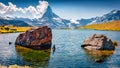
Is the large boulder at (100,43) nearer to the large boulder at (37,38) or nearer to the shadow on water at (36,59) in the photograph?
the large boulder at (37,38)

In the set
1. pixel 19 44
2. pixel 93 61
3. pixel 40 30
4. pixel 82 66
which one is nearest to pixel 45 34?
pixel 40 30

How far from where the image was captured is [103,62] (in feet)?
319

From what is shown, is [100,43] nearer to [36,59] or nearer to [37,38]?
[37,38]

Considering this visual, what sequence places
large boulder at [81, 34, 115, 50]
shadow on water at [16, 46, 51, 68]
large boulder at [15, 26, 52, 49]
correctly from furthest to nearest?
large boulder at [15, 26, 52, 49] < large boulder at [81, 34, 115, 50] < shadow on water at [16, 46, 51, 68]

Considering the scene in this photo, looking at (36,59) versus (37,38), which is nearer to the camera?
(36,59)

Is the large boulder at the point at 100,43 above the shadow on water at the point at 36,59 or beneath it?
above

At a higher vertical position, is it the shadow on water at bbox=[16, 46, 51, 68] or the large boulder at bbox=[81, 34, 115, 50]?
the large boulder at bbox=[81, 34, 115, 50]

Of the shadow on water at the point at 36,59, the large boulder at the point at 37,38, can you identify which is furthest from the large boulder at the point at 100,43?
the shadow on water at the point at 36,59

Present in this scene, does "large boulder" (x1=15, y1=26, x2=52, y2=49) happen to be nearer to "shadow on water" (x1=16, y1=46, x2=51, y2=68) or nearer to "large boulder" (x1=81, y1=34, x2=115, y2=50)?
"large boulder" (x1=81, y1=34, x2=115, y2=50)

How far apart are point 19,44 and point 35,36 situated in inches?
671

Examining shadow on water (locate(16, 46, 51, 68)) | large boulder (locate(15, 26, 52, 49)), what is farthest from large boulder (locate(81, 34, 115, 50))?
shadow on water (locate(16, 46, 51, 68))

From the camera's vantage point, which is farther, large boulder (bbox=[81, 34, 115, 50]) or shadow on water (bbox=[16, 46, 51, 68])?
large boulder (bbox=[81, 34, 115, 50])

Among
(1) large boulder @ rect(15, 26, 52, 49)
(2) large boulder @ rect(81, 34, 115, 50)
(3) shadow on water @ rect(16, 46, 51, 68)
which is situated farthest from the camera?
(1) large boulder @ rect(15, 26, 52, 49)

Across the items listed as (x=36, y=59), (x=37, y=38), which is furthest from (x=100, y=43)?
(x=36, y=59)
